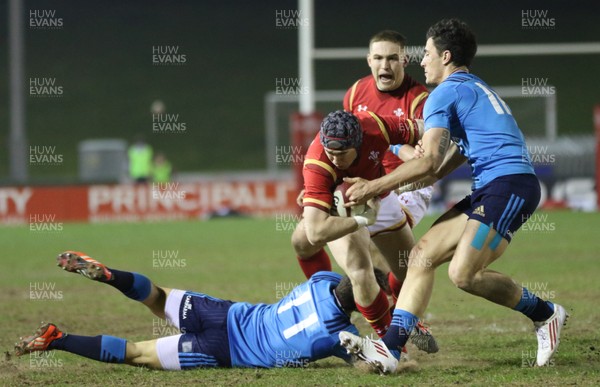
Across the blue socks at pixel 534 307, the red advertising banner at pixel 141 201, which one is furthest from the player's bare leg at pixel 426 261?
→ the red advertising banner at pixel 141 201

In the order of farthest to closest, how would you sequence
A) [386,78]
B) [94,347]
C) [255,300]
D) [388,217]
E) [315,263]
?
[255,300], [386,78], [315,263], [388,217], [94,347]

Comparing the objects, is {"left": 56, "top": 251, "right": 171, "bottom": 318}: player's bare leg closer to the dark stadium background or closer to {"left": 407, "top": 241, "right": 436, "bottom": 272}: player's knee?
{"left": 407, "top": 241, "right": 436, "bottom": 272}: player's knee

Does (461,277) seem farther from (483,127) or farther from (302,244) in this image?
(302,244)

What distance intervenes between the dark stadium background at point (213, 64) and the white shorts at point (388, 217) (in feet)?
87.8

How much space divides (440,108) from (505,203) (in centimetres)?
68

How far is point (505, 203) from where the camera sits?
5715 mm

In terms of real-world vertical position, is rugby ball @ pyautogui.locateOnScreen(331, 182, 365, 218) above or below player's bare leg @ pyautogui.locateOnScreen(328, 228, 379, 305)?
above

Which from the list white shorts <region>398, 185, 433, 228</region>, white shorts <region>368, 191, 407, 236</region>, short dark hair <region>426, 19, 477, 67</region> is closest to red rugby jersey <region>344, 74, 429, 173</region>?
white shorts <region>398, 185, 433, 228</region>

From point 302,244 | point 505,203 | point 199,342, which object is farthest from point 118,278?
point 505,203

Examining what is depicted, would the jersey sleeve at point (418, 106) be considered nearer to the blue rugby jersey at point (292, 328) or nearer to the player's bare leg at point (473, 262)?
the player's bare leg at point (473, 262)

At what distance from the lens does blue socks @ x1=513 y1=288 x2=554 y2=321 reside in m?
6.03

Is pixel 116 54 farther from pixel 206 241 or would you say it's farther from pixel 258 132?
pixel 206 241

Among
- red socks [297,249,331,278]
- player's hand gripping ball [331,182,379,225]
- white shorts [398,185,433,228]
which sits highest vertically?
player's hand gripping ball [331,182,379,225]

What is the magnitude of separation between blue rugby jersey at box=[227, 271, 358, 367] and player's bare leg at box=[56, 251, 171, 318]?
0.56 metres
